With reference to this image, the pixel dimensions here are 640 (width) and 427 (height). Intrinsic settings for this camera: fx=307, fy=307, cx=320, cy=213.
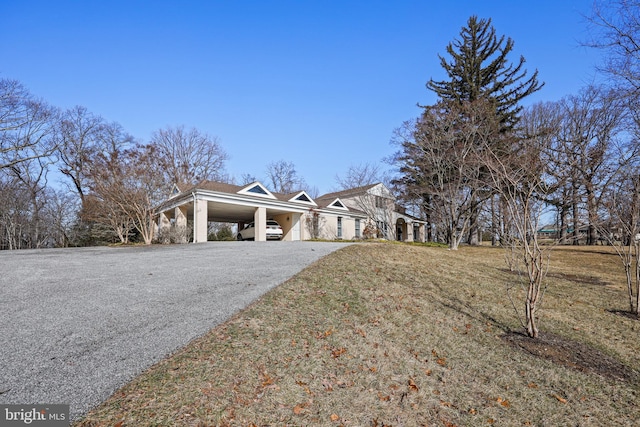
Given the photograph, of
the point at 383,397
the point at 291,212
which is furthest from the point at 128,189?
the point at 383,397

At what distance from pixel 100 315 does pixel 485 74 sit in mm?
25887

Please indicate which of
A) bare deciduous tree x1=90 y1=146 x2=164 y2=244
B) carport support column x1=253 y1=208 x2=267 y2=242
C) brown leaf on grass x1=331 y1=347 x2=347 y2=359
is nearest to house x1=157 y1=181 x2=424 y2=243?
carport support column x1=253 y1=208 x2=267 y2=242

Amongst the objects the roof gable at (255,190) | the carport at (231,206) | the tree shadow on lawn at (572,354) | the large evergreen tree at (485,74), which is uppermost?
the large evergreen tree at (485,74)

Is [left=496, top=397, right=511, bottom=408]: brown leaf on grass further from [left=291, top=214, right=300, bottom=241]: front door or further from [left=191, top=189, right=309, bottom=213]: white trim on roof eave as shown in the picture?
[left=291, top=214, right=300, bottom=241]: front door

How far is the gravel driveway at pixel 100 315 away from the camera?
2754mm

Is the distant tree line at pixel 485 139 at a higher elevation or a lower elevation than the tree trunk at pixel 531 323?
higher

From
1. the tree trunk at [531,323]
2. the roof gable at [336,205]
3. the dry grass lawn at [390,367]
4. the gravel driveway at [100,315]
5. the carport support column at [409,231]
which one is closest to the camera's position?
the dry grass lawn at [390,367]

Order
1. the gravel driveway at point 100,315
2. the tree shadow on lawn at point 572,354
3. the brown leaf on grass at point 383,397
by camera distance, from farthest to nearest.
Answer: the tree shadow on lawn at point 572,354
the brown leaf on grass at point 383,397
the gravel driveway at point 100,315

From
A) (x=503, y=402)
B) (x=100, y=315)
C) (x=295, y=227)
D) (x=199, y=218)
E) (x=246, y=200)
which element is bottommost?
(x=503, y=402)

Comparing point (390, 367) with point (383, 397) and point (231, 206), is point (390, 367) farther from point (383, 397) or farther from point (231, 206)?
point (231, 206)

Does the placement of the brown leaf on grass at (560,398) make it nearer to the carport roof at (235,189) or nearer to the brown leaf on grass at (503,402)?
the brown leaf on grass at (503,402)

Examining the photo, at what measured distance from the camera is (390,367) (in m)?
3.45

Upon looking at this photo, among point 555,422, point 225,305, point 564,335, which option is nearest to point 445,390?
point 555,422

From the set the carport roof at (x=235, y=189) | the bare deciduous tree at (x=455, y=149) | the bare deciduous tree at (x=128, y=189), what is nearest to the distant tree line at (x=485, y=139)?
the bare deciduous tree at (x=455, y=149)
